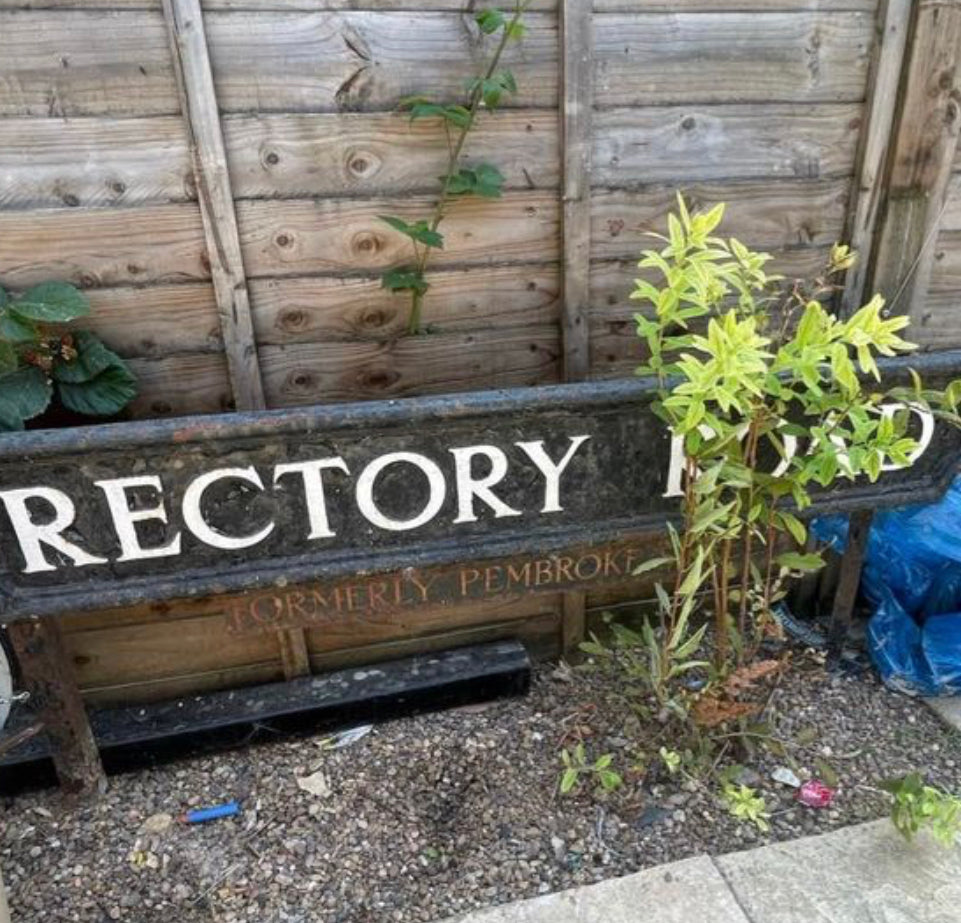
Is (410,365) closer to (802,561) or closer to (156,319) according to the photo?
(156,319)

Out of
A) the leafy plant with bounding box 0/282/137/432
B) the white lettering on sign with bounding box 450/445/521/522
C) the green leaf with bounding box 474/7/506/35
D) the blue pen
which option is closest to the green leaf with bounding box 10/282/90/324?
the leafy plant with bounding box 0/282/137/432

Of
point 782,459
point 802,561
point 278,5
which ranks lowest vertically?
point 802,561

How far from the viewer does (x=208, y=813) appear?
1.94m

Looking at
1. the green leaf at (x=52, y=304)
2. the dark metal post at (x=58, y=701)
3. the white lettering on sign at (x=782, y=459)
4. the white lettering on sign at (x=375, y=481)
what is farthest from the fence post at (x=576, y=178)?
the dark metal post at (x=58, y=701)

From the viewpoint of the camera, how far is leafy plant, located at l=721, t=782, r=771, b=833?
5.96 feet

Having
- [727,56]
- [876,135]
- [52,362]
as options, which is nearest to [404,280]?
[52,362]

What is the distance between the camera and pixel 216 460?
4.96 feet

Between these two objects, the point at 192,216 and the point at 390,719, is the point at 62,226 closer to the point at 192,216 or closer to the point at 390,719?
the point at 192,216

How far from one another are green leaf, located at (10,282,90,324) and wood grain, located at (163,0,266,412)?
11.4 inches

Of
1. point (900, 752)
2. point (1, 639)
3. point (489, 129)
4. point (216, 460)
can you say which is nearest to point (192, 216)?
point (216, 460)

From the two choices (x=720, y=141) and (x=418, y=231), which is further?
(x=720, y=141)

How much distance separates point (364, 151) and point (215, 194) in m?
0.33

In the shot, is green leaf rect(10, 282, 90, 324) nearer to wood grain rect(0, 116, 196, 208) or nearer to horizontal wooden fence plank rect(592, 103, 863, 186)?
wood grain rect(0, 116, 196, 208)

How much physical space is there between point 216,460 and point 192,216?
56 centimetres
